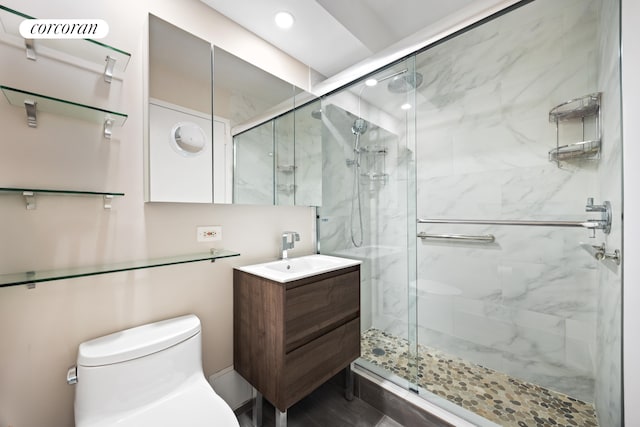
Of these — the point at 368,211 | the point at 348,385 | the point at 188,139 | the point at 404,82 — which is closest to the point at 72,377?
the point at 188,139

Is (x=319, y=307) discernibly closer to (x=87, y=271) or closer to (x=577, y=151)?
(x=87, y=271)

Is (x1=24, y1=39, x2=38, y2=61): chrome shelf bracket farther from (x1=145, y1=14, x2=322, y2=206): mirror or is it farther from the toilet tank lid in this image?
the toilet tank lid

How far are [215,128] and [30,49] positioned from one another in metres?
0.71

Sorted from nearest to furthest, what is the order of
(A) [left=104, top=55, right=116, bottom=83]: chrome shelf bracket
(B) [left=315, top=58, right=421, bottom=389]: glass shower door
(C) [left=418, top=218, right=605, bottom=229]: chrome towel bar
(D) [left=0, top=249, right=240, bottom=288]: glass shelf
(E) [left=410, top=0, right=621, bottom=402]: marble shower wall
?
(D) [left=0, top=249, right=240, bottom=288]: glass shelf → (A) [left=104, top=55, right=116, bottom=83]: chrome shelf bracket → (C) [left=418, top=218, right=605, bottom=229]: chrome towel bar → (E) [left=410, top=0, right=621, bottom=402]: marble shower wall → (B) [left=315, top=58, right=421, bottom=389]: glass shower door

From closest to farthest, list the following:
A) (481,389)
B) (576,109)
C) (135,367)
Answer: (135,367), (576,109), (481,389)

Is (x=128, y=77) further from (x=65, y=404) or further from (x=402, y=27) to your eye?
(x=402, y=27)

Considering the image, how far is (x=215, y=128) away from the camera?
1454 mm

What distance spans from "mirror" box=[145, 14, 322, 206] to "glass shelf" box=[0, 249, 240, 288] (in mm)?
292

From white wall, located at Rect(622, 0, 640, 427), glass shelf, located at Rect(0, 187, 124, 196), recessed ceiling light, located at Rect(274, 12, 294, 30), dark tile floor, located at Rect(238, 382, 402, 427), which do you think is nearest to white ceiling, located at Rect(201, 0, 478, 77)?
recessed ceiling light, located at Rect(274, 12, 294, 30)

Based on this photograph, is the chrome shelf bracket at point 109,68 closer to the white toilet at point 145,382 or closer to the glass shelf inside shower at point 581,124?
the white toilet at point 145,382

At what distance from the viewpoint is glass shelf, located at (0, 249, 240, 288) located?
0.86m

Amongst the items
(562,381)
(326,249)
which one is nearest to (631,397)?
(562,381)

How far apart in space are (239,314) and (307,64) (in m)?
1.86

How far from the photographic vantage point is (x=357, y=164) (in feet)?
6.90
